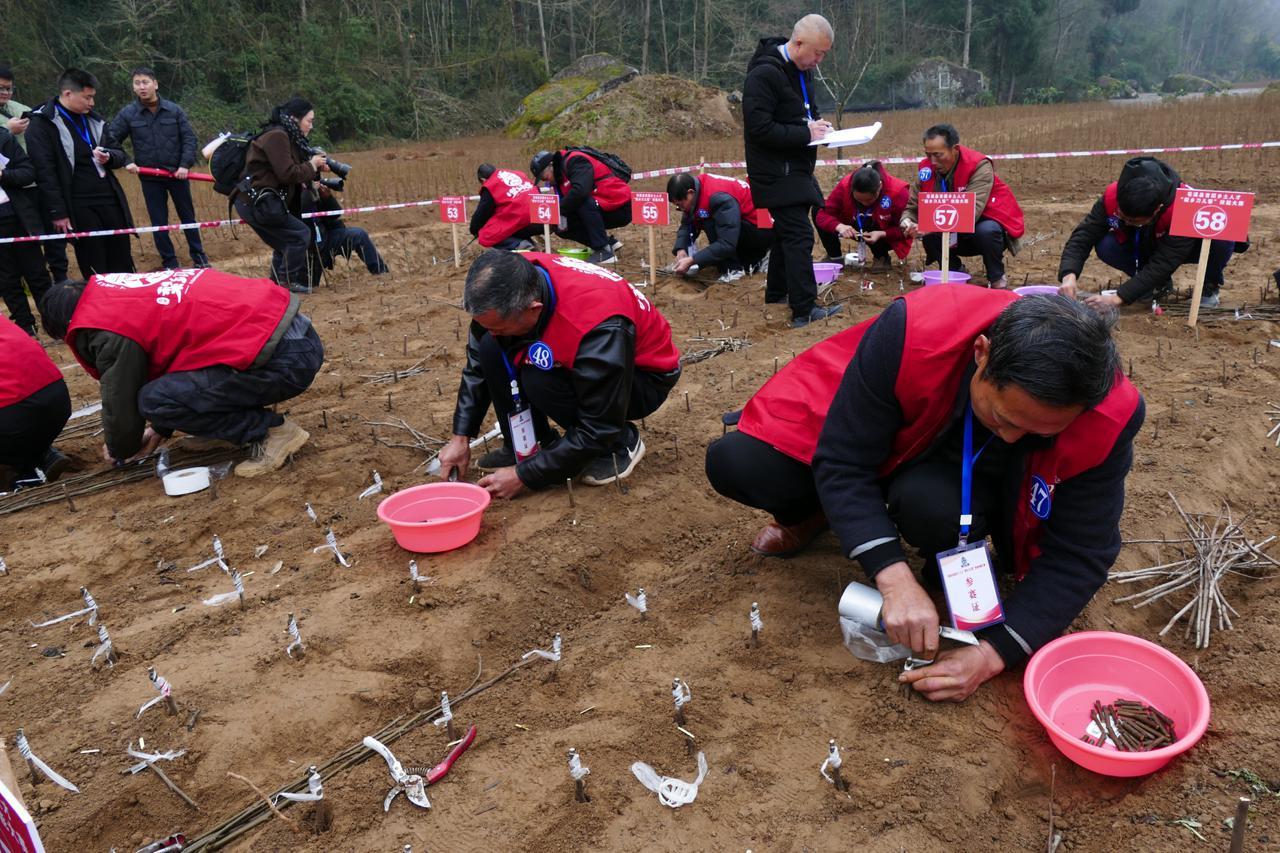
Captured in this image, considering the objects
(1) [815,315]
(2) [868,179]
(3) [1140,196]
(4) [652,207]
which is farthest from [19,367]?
(3) [1140,196]

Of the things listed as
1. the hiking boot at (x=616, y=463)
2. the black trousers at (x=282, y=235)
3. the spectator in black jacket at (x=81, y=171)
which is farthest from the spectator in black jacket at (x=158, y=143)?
the hiking boot at (x=616, y=463)

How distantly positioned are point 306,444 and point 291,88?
889 inches

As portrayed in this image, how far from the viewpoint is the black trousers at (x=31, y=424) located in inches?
143

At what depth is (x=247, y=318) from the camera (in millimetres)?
3668

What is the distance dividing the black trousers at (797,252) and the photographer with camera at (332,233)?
463cm

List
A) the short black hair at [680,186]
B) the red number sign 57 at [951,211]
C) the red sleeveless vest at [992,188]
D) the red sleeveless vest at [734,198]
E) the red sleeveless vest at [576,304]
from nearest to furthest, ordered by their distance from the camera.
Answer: the red sleeveless vest at [576,304], the red number sign 57 at [951,211], the red sleeveless vest at [992,188], the short black hair at [680,186], the red sleeveless vest at [734,198]

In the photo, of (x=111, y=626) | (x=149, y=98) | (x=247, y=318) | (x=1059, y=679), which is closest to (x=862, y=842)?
(x=1059, y=679)

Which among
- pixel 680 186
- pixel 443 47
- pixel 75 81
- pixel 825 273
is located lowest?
pixel 825 273

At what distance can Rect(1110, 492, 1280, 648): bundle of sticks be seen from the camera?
92.8 inches

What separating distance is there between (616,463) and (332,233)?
5946 mm

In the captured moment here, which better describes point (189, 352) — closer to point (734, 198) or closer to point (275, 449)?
point (275, 449)

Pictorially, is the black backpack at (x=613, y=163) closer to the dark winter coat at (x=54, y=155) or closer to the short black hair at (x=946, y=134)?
the short black hair at (x=946, y=134)

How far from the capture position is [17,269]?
6324 mm

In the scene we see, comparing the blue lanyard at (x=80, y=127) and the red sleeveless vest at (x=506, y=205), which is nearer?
the blue lanyard at (x=80, y=127)
